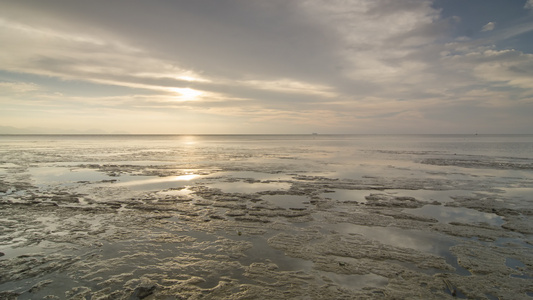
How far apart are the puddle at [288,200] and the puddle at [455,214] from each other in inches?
196

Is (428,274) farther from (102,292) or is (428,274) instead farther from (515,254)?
(102,292)

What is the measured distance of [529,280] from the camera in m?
6.79

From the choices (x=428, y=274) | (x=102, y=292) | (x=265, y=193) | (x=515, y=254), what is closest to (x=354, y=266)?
(x=428, y=274)

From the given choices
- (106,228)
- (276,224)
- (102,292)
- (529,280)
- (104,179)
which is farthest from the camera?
(104,179)

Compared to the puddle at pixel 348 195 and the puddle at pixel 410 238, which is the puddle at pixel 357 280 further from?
the puddle at pixel 348 195

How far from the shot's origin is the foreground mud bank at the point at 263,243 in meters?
6.40

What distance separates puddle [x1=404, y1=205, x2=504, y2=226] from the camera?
11.7 meters

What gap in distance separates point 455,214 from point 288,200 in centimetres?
799

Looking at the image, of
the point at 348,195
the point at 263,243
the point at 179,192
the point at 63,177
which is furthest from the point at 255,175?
the point at 63,177

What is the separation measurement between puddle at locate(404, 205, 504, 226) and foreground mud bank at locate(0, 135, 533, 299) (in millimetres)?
53

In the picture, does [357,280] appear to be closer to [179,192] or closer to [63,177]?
[179,192]

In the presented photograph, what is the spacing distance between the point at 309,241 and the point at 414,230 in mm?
4371

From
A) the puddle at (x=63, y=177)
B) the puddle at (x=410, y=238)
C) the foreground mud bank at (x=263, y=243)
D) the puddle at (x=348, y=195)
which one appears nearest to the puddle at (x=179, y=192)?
the foreground mud bank at (x=263, y=243)

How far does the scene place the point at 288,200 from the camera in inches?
595
